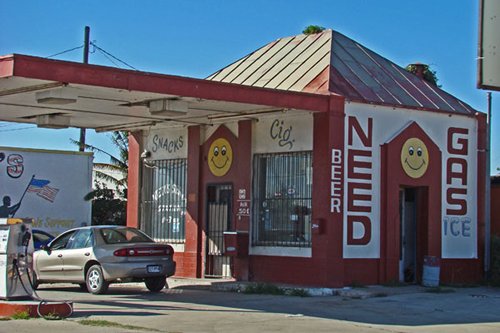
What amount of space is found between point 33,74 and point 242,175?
295 inches

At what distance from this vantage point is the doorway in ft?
70.7

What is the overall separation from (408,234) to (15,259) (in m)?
11.0

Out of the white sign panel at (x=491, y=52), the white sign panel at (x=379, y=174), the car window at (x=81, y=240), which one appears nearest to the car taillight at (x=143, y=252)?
the car window at (x=81, y=240)

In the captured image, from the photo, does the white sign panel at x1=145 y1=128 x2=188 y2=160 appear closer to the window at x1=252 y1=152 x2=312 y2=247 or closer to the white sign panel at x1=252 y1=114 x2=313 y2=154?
the white sign panel at x1=252 y1=114 x2=313 y2=154

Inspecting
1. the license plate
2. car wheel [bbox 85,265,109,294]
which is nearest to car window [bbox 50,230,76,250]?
car wheel [bbox 85,265,109,294]

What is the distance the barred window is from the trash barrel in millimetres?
6731

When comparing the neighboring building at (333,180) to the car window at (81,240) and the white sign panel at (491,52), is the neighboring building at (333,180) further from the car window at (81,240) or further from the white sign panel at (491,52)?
the white sign panel at (491,52)

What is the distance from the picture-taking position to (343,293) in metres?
18.7

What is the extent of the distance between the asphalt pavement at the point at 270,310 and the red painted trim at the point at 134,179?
4407 millimetres

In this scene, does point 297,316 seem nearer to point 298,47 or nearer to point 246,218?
point 246,218

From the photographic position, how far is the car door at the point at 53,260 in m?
19.5

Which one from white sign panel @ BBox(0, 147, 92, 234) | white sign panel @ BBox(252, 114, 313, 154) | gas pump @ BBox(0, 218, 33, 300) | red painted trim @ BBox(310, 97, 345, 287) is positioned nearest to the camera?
gas pump @ BBox(0, 218, 33, 300)

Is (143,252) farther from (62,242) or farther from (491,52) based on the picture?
(491,52)

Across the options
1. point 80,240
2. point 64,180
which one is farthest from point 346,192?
point 64,180
